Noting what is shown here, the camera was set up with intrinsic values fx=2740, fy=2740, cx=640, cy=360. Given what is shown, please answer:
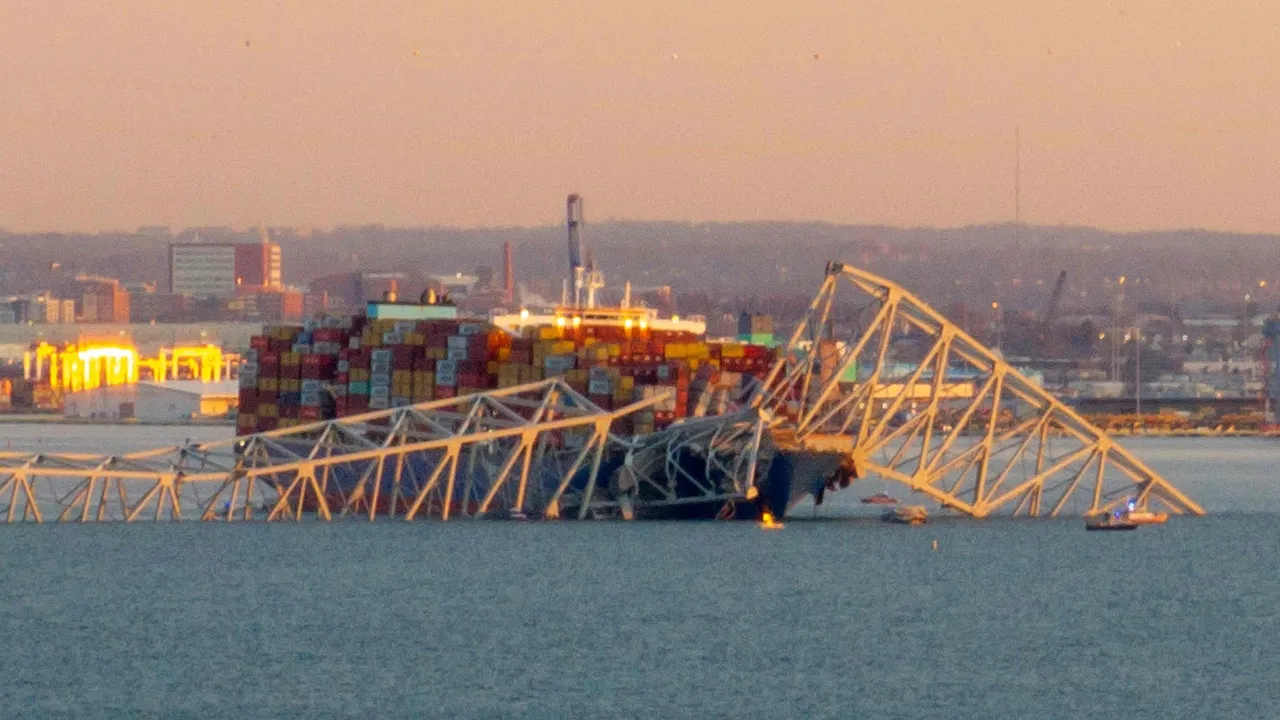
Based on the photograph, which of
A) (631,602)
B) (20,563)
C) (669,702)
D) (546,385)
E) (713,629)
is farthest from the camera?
(546,385)

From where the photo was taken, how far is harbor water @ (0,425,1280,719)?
49250 millimetres

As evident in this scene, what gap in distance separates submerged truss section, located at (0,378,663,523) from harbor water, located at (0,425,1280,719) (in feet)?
5.07

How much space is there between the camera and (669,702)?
1911 inches

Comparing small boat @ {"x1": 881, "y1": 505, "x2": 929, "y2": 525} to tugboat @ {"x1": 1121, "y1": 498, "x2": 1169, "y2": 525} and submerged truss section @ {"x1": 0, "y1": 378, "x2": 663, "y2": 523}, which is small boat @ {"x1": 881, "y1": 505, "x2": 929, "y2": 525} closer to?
tugboat @ {"x1": 1121, "y1": 498, "x2": 1169, "y2": 525}

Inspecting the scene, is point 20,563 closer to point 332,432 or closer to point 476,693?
point 332,432

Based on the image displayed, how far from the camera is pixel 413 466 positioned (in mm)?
95625

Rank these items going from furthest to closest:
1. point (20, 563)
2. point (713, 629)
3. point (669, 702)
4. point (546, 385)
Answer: point (546, 385)
point (20, 563)
point (713, 629)
point (669, 702)

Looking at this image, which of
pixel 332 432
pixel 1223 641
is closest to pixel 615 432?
pixel 332 432

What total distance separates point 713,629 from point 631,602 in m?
5.27

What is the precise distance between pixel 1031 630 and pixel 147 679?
1989 cm

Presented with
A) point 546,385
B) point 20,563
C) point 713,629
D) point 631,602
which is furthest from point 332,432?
point 713,629

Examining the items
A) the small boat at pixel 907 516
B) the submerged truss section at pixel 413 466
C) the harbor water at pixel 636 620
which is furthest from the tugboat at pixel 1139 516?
the submerged truss section at pixel 413 466

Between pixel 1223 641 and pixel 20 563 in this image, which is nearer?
pixel 1223 641

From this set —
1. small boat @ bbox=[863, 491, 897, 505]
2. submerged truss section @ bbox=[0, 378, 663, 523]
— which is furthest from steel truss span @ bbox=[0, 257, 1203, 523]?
small boat @ bbox=[863, 491, 897, 505]
